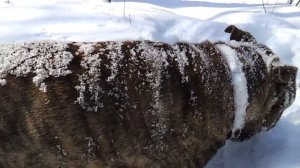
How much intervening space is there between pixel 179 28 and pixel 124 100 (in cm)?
220

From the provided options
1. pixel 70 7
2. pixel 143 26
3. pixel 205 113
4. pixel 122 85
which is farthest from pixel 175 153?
pixel 70 7

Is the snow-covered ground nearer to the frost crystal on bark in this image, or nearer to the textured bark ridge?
the textured bark ridge

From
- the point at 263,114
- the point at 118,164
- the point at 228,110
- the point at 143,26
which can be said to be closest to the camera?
the point at 118,164

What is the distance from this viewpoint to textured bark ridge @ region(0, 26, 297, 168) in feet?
9.12

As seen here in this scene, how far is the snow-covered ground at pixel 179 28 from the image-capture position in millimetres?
3908

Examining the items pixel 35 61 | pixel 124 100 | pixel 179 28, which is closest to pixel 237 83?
pixel 124 100

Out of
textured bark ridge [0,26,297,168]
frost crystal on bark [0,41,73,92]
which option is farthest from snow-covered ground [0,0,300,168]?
frost crystal on bark [0,41,73,92]

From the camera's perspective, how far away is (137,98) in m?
2.94

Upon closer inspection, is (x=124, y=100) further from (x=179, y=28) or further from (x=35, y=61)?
(x=179, y=28)

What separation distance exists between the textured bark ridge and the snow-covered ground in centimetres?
56

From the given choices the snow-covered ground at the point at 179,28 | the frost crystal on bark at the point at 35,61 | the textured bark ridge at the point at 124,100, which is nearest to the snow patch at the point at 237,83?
the textured bark ridge at the point at 124,100

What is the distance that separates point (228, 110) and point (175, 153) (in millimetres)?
457

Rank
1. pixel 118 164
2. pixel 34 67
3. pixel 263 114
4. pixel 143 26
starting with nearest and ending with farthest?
pixel 34 67
pixel 118 164
pixel 263 114
pixel 143 26

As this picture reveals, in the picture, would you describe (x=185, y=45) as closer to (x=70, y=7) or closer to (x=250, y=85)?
(x=250, y=85)
